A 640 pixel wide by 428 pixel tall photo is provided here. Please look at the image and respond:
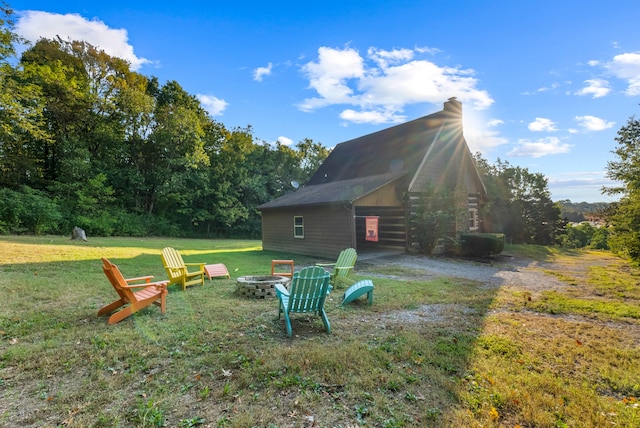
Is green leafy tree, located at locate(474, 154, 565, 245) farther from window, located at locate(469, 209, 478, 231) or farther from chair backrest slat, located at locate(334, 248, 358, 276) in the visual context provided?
chair backrest slat, located at locate(334, 248, 358, 276)

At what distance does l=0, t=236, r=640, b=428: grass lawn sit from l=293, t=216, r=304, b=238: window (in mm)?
8552

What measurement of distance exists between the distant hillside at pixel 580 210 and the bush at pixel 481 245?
1119 cm

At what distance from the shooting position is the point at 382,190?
12.7m

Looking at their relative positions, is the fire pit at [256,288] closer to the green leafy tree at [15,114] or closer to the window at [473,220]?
the green leafy tree at [15,114]

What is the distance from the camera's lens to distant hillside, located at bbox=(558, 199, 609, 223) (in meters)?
19.4

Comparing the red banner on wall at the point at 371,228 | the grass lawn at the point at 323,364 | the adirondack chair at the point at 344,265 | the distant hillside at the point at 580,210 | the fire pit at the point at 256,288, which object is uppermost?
the distant hillside at the point at 580,210

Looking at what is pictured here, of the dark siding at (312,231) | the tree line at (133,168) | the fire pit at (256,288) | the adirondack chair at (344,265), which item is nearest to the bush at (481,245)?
the dark siding at (312,231)

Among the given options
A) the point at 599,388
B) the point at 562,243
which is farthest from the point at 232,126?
the point at 562,243

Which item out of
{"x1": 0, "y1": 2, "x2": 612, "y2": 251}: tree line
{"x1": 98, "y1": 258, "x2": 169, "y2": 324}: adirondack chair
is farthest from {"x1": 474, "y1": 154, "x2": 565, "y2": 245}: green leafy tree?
{"x1": 98, "y1": 258, "x2": 169, "y2": 324}: adirondack chair

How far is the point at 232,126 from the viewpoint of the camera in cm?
3009

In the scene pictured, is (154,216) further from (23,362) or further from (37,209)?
(23,362)

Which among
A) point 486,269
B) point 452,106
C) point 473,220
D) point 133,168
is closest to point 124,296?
point 486,269

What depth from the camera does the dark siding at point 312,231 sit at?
40.1 ft

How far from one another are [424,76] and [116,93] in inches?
949
